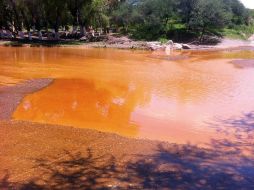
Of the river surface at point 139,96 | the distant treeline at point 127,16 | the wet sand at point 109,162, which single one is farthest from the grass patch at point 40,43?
the wet sand at point 109,162

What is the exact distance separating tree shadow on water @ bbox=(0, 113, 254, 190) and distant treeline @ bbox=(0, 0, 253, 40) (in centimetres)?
3566

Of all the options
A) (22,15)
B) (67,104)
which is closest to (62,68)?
(67,104)

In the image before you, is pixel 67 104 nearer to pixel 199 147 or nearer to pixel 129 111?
pixel 129 111

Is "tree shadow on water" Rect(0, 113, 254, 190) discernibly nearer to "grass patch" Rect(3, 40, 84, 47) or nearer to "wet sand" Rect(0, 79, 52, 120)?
"wet sand" Rect(0, 79, 52, 120)

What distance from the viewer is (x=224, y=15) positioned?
47.6 meters

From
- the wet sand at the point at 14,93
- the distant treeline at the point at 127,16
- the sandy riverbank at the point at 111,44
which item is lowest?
the wet sand at the point at 14,93

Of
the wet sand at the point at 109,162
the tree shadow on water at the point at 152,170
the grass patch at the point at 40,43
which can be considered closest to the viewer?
the tree shadow on water at the point at 152,170

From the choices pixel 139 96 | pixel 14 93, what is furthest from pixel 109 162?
pixel 14 93

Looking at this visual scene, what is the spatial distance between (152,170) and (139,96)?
8.53 metres

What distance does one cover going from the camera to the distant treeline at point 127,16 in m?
43.9

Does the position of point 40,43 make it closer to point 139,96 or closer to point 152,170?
point 139,96

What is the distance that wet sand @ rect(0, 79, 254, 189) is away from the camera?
7.94 metres

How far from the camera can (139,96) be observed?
55.7 ft

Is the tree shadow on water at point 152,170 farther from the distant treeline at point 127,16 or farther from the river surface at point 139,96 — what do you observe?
the distant treeline at point 127,16
